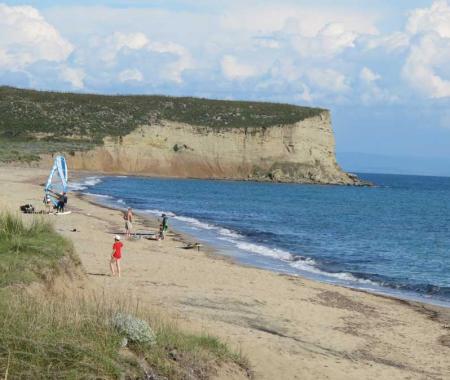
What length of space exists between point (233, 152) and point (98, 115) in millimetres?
21680

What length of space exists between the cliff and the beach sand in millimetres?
70209

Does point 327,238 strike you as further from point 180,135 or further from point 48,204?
point 180,135

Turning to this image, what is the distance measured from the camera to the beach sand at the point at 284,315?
1073cm

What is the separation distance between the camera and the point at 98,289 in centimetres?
1245

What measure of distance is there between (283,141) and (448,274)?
7375 centimetres

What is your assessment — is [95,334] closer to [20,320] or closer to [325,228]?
[20,320]

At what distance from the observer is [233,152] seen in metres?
97.4

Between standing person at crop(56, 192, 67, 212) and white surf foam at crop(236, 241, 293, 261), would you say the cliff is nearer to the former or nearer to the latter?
standing person at crop(56, 192, 67, 212)

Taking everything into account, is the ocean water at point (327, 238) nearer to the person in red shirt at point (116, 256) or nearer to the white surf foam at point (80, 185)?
the white surf foam at point (80, 185)

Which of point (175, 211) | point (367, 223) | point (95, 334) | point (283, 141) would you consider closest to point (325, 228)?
point (367, 223)

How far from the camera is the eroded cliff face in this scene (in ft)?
307

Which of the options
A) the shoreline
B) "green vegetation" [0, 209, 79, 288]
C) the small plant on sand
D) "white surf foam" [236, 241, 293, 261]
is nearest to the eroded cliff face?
the shoreline

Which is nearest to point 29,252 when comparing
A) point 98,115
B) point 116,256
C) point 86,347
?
point 116,256

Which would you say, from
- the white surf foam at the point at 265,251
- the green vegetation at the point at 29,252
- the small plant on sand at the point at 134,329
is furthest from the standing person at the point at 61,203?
the small plant on sand at the point at 134,329
